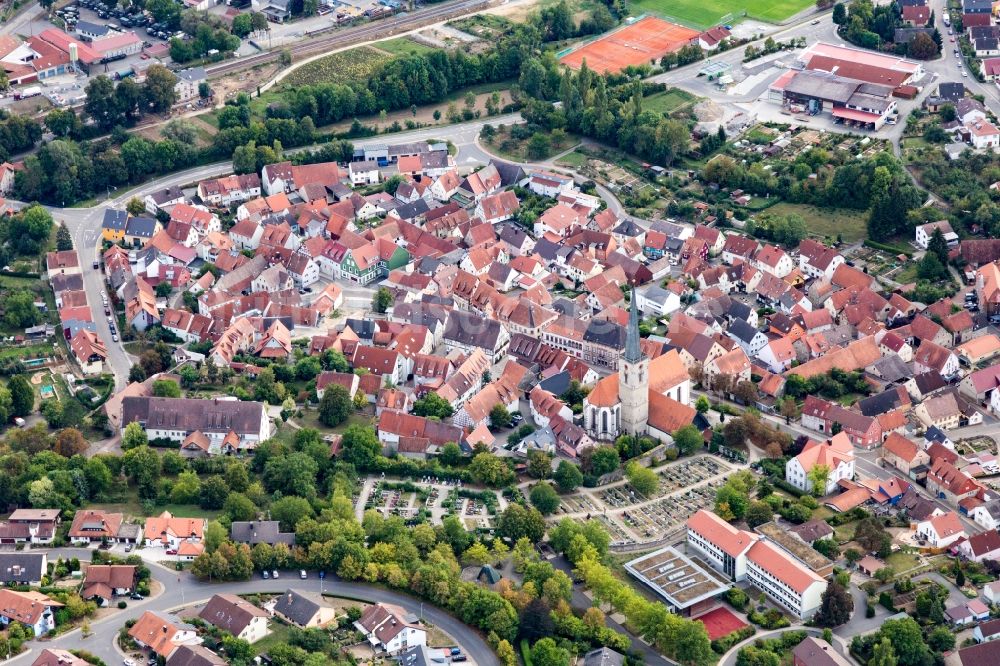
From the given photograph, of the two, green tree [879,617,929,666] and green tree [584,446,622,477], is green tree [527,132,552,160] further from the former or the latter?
green tree [879,617,929,666]

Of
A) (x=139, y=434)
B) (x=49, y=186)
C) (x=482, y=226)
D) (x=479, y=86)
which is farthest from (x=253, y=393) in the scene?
(x=479, y=86)

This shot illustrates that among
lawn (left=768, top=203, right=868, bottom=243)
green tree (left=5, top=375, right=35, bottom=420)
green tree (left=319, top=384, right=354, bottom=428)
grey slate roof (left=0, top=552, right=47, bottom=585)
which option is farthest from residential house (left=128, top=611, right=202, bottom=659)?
lawn (left=768, top=203, right=868, bottom=243)

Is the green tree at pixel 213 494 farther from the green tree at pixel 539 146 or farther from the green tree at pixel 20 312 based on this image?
the green tree at pixel 539 146

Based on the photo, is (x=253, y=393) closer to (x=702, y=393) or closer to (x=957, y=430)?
(x=702, y=393)

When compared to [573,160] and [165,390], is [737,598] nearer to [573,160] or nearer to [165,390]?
[165,390]

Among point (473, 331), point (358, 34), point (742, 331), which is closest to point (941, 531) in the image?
point (742, 331)

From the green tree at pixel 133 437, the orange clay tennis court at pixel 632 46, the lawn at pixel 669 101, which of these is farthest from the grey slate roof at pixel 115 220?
the orange clay tennis court at pixel 632 46
